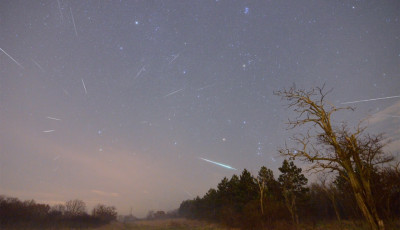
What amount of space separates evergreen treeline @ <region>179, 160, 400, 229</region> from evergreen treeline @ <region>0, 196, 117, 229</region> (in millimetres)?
36470

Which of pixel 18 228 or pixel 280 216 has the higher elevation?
pixel 280 216

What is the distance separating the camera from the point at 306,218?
37.4 m

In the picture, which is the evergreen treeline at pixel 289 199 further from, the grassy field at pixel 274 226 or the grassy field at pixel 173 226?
the grassy field at pixel 173 226

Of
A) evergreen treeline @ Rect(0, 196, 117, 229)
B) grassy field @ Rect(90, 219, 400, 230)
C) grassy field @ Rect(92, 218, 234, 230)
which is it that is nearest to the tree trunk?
grassy field @ Rect(90, 219, 400, 230)

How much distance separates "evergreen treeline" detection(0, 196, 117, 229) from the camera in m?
41.4

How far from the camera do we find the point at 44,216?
47219 mm

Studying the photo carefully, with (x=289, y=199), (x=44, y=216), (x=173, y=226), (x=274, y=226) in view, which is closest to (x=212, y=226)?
(x=173, y=226)

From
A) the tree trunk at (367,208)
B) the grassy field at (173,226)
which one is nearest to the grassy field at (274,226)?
the grassy field at (173,226)

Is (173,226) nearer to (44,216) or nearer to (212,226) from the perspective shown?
(212,226)

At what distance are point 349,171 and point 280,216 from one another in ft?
98.2

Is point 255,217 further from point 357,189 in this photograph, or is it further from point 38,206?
point 38,206

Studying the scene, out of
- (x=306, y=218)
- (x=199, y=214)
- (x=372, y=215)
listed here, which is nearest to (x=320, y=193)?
(x=306, y=218)

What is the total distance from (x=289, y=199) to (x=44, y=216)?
5784 centimetres

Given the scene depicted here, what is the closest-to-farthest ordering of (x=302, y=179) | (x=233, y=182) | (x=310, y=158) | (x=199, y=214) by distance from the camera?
(x=310, y=158)
(x=302, y=179)
(x=233, y=182)
(x=199, y=214)
